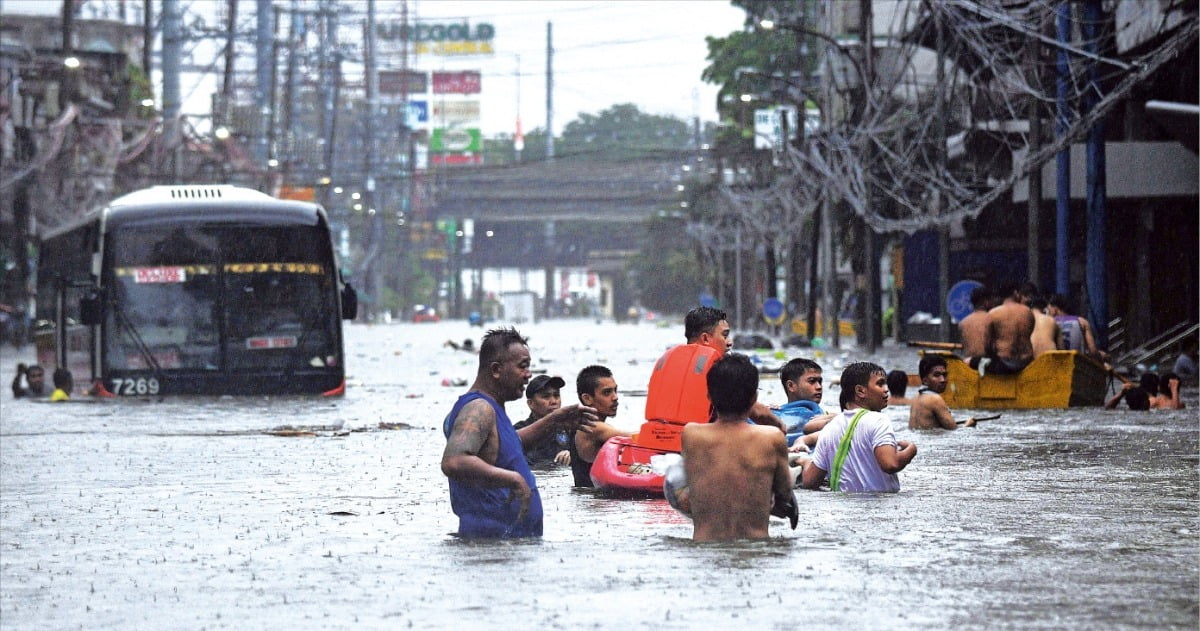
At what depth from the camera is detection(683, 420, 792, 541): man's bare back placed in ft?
31.0

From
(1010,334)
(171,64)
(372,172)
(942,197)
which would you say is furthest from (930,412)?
(372,172)

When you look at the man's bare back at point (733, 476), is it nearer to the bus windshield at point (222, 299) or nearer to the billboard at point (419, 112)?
the bus windshield at point (222, 299)

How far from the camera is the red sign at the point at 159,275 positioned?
2816cm

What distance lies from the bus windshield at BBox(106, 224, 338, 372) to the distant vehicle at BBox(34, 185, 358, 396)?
1cm

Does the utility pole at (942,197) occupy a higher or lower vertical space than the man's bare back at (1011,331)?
higher

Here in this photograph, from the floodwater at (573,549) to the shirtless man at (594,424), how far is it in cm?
32

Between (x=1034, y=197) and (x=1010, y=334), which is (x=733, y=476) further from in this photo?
(x=1034, y=197)

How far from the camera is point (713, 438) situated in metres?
9.51

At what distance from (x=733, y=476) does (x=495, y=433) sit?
1111 millimetres

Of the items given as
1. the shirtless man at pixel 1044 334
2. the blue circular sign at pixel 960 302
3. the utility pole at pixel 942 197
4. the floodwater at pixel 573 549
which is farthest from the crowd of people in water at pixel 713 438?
the utility pole at pixel 942 197

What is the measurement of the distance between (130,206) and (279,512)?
54.9ft

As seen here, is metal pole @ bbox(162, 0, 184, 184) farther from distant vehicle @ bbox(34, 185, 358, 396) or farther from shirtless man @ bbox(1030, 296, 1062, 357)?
shirtless man @ bbox(1030, 296, 1062, 357)

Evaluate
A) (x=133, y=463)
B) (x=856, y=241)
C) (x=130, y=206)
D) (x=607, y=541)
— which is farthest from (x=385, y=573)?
(x=856, y=241)

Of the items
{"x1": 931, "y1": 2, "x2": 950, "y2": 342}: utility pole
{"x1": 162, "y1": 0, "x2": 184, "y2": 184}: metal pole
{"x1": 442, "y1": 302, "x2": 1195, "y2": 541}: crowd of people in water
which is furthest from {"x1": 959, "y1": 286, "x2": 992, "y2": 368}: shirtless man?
{"x1": 162, "y1": 0, "x2": 184, "y2": 184}: metal pole
